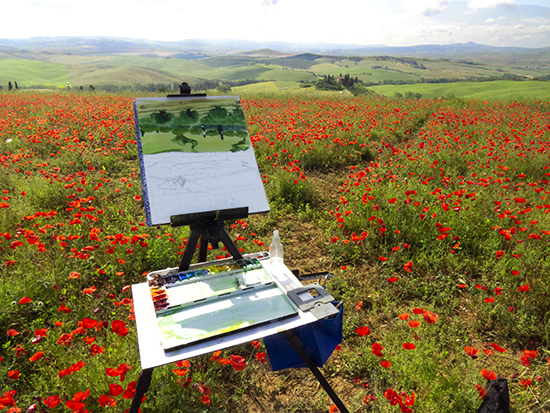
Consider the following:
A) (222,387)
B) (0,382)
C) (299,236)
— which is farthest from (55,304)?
(299,236)

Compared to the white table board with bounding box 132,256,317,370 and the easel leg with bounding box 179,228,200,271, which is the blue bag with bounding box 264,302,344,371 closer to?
the white table board with bounding box 132,256,317,370

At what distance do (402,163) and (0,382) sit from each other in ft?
22.3

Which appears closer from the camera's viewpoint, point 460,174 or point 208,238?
point 208,238

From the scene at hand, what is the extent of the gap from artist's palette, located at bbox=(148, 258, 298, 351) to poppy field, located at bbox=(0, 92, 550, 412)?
1.10 ft

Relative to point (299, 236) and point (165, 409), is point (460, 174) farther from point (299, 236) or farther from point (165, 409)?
point (165, 409)

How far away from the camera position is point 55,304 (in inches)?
108

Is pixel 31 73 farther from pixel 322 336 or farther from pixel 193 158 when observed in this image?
pixel 322 336

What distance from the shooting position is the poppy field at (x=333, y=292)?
6.59 feet

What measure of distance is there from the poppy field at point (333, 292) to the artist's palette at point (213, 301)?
34cm

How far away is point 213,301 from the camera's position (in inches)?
70.6

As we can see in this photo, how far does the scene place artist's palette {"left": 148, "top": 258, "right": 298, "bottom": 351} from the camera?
154cm

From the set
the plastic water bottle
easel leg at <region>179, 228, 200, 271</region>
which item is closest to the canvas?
easel leg at <region>179, 228, 200, 271</region>

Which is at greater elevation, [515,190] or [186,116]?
[186,116]

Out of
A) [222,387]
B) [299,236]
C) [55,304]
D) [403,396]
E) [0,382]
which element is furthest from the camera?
[299,236]
